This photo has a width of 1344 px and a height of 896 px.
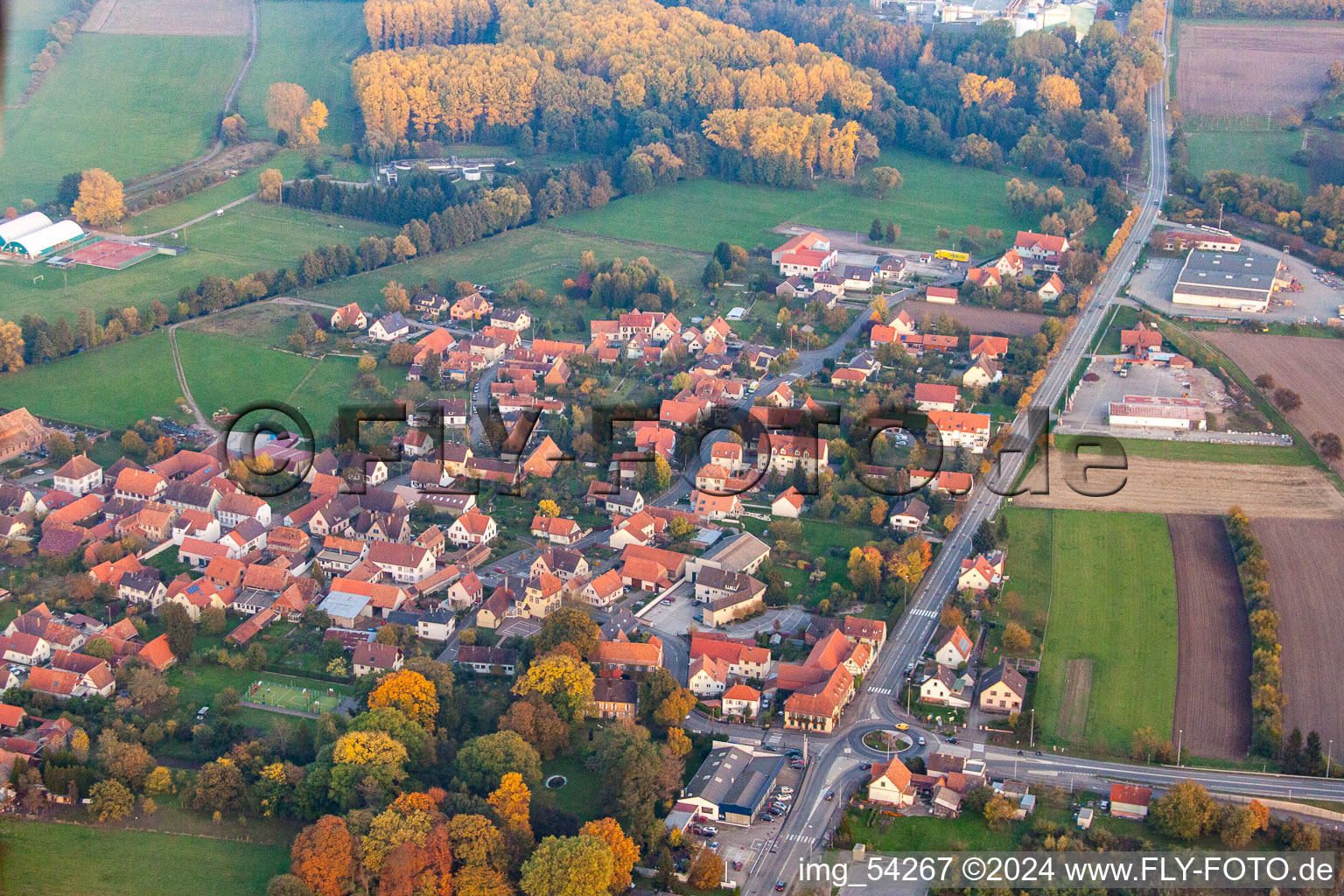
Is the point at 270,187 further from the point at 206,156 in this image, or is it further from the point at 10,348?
the point at 10,348

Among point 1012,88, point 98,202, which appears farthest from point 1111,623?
point 1012,88

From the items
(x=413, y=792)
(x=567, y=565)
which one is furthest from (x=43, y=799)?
(x=567, y=565)

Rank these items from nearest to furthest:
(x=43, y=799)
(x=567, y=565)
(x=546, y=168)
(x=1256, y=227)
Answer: (x=43, y=799), (x=567, y=565), (x=1256, y=227), (x=546, y=168)

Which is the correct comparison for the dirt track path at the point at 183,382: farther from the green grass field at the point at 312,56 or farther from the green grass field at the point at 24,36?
the green grass field at the point at 24,36

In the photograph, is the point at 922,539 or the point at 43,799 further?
the point at 922,539

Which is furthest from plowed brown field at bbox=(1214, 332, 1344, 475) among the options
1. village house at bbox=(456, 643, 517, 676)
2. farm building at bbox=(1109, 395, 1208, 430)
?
village house at bbox=(456, 643, 517, 676)

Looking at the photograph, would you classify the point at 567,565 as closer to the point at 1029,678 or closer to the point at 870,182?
the point at 1029,678
